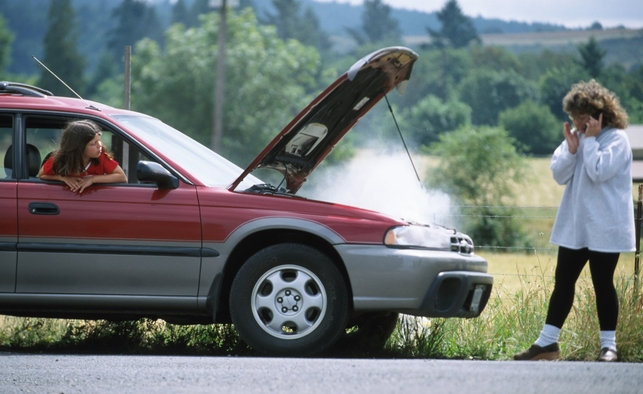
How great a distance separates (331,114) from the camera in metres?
8.04

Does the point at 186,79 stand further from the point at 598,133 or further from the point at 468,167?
the point at 598,133

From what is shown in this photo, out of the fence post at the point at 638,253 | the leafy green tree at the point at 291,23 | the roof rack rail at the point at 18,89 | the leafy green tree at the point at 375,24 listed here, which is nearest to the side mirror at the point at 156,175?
the roof rack rail at the point at 18,89

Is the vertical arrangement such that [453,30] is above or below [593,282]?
above

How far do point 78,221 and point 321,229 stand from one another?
1578 millimetres

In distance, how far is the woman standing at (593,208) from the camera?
7.18m

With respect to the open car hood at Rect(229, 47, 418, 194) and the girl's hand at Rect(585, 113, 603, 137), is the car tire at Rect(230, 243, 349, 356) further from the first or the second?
the girl's hand at Rect(585, 113, 603, 137)

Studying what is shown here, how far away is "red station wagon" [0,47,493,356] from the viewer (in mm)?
7207

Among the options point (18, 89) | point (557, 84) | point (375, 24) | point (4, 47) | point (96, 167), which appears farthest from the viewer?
point (375, 24)

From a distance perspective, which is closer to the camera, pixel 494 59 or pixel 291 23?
pixel 494 59

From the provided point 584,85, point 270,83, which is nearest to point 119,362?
point 584,85

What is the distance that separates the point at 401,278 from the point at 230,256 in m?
1.13

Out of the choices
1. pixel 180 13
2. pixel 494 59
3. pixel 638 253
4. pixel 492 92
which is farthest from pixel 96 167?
pixel 180 13

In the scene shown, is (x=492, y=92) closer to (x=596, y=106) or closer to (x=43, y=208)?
(x=596, y=106)

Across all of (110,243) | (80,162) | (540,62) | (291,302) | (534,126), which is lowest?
(534,126)
